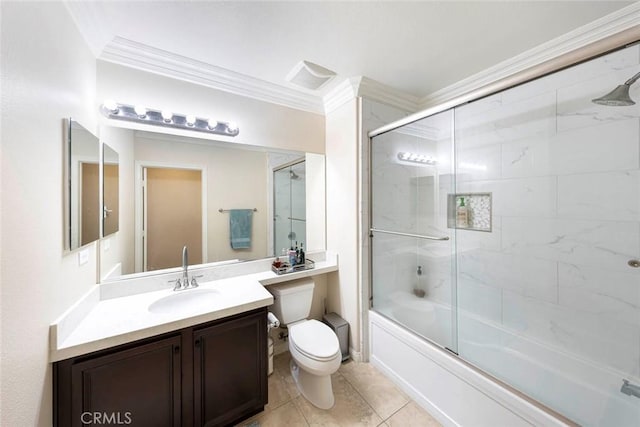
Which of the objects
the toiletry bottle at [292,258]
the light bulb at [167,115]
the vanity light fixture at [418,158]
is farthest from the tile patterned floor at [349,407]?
the light bulb at [167,115]

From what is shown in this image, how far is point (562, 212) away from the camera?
1.60 m

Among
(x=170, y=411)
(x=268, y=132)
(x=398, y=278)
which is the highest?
(x=268, y=132)

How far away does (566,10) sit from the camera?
4.14ft

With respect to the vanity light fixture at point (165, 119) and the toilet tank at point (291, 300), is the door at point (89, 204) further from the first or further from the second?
the toilet tank at point (291, 300)

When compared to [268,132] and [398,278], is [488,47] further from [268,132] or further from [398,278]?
[398,278]

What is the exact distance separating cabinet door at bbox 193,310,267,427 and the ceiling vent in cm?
173

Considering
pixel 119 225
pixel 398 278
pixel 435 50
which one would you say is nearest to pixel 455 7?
pixel 435 50

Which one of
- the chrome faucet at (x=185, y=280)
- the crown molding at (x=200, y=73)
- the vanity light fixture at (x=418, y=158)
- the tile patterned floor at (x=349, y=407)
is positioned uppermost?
the crown molding at (x=200, y=73)

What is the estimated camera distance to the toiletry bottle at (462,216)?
2.13 metres

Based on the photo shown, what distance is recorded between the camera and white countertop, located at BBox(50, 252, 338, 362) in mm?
1014

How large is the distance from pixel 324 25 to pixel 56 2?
1.23 m

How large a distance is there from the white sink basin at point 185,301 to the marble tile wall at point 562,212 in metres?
2.11

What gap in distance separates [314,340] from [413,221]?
147 centimetres

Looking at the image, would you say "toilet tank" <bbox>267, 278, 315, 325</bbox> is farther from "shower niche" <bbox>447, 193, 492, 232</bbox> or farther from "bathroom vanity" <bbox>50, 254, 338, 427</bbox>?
"shower niche" <bbox>447, 193, 492, 232</bbox>
